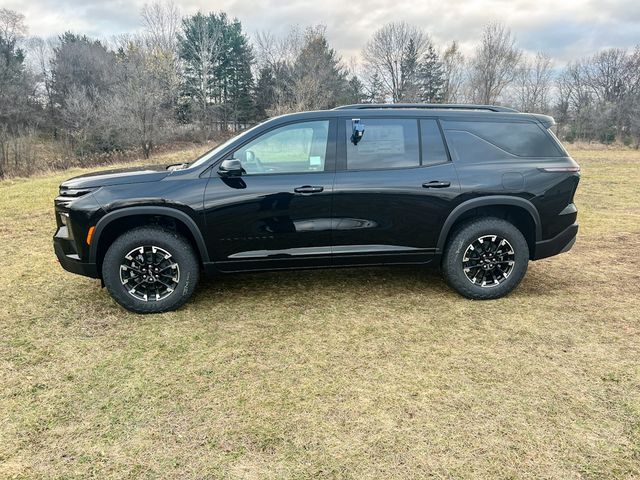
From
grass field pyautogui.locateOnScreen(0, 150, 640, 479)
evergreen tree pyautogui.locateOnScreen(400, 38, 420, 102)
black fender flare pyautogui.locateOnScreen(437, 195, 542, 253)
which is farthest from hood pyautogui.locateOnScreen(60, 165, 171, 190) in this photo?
evergreen tree pyautogui.locateOnScreen(400, 38, 420, 102)

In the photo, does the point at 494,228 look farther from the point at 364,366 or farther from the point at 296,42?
the point at 296,42

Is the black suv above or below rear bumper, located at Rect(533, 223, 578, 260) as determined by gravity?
above

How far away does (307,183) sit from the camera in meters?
3.75

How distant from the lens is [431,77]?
Result: 1877 inches

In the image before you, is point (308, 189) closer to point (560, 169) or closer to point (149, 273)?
point (149, 273)

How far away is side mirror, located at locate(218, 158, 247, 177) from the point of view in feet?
11.9

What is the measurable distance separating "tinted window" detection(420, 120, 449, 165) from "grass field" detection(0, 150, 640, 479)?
4.28 feet

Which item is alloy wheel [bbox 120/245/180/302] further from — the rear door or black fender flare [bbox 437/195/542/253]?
black fender flare [bbox 437/195/542/253]

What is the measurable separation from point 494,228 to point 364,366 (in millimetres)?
1927

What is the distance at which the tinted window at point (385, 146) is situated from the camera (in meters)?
3.88

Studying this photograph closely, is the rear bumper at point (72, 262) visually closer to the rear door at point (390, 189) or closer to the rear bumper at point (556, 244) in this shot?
the rear door at point (390, 189)

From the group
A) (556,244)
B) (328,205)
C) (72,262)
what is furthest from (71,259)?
(556,244)

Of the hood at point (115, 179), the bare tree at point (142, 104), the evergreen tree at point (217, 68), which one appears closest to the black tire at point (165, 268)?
the hood at point (115, 179)

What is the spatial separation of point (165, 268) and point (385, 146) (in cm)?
223
